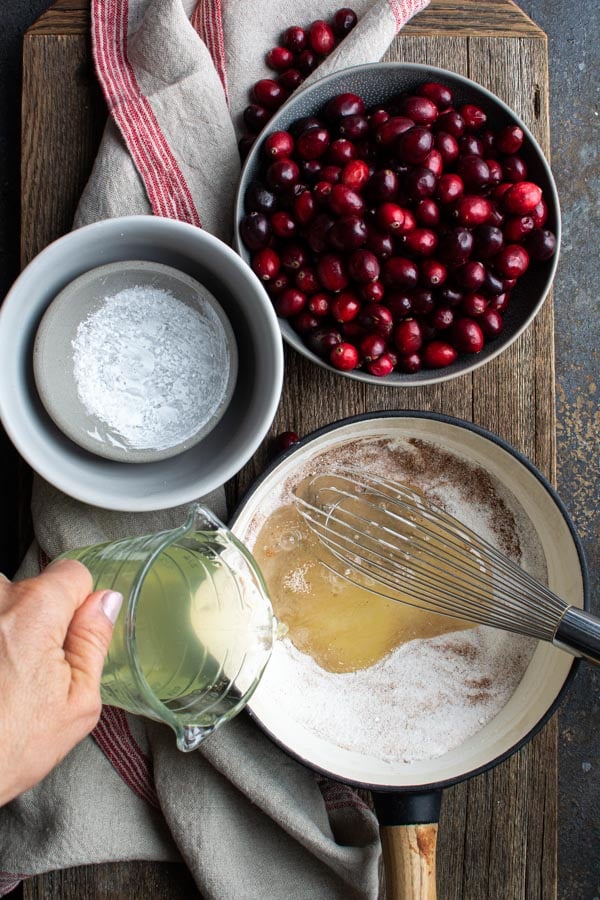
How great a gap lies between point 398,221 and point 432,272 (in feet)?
0.21

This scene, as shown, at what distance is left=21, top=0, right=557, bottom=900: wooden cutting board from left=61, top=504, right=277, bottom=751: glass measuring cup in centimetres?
17

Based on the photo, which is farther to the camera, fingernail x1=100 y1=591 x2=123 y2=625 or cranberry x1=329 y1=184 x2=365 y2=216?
cranberry x1=329 y1=184 x2=365 y2=216

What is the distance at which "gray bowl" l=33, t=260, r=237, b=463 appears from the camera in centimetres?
83

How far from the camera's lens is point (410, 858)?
80 centimetres

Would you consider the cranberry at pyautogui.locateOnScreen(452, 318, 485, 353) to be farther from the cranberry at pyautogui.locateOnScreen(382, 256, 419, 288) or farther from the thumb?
the thumb

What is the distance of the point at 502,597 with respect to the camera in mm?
938

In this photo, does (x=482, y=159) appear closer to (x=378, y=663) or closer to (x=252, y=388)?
(x=252, y=388)

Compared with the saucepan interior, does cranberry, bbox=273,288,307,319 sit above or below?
above

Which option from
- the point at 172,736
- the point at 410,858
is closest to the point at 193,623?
the point at 172,736

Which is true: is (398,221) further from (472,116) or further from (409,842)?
(409,842)

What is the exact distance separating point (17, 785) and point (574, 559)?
23.8 inches

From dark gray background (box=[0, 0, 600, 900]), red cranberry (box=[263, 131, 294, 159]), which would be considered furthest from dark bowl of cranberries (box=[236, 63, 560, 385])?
dark gray background (box=[0, 0, 600, 900])

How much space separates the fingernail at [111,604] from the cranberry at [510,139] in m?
0.63

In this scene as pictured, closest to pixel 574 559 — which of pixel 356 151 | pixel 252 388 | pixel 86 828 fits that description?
pixel 252 388
